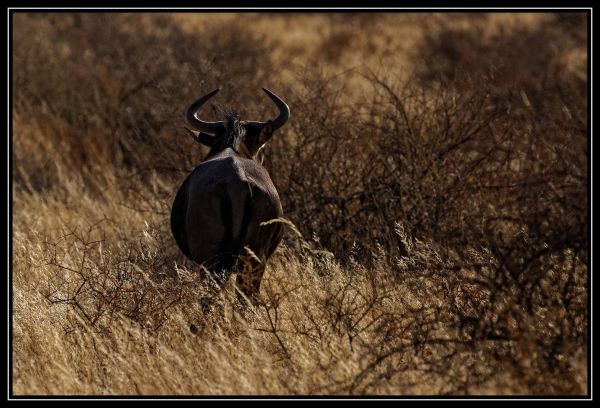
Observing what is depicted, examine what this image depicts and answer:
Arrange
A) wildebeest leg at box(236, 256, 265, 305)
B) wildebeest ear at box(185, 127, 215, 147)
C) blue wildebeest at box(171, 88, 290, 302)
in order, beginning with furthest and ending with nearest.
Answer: wildebeest ear at box(185, 127, 215, 147)
blue wildebeest at box(171, 88, 290, 302)
wildebeest leg at box(236, 256, 265, 305)

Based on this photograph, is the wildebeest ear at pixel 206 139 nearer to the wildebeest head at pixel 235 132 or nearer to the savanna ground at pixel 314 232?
the wildebeest head at pixel 235 132

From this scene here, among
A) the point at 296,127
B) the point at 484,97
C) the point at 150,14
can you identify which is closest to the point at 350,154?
the point at 296,127

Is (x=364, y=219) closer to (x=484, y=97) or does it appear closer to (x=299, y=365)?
(x=484, y=97)

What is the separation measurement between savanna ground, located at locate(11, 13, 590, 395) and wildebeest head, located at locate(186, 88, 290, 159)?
853 mm

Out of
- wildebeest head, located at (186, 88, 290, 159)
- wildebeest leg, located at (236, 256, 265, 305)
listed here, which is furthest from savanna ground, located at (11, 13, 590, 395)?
wildebeest head, located at (186, 88, 290, 159)

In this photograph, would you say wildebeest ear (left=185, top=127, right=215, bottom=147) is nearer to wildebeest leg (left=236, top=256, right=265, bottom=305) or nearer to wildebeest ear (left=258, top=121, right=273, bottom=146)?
wildebeest ear (left=258, top=121, right=273, bottom=146)

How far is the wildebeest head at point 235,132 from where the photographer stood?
7320 mm

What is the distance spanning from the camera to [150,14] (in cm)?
1670

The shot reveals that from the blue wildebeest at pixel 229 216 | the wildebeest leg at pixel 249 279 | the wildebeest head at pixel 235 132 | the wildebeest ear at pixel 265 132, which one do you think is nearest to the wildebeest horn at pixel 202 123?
the wildebeest head at pixel 235 132

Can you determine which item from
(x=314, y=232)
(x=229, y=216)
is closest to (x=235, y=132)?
(x=229, y=216)

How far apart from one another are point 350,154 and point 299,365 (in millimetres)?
3488

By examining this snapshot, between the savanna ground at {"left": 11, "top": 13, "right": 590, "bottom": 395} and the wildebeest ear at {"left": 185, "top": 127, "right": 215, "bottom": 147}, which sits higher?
the wildebeest ear at {"left": 185, "top": 127, "right": 215, "bottom": 147}

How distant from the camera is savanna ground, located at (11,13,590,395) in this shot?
5.41m

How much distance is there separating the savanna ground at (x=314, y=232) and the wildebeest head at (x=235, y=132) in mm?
853
